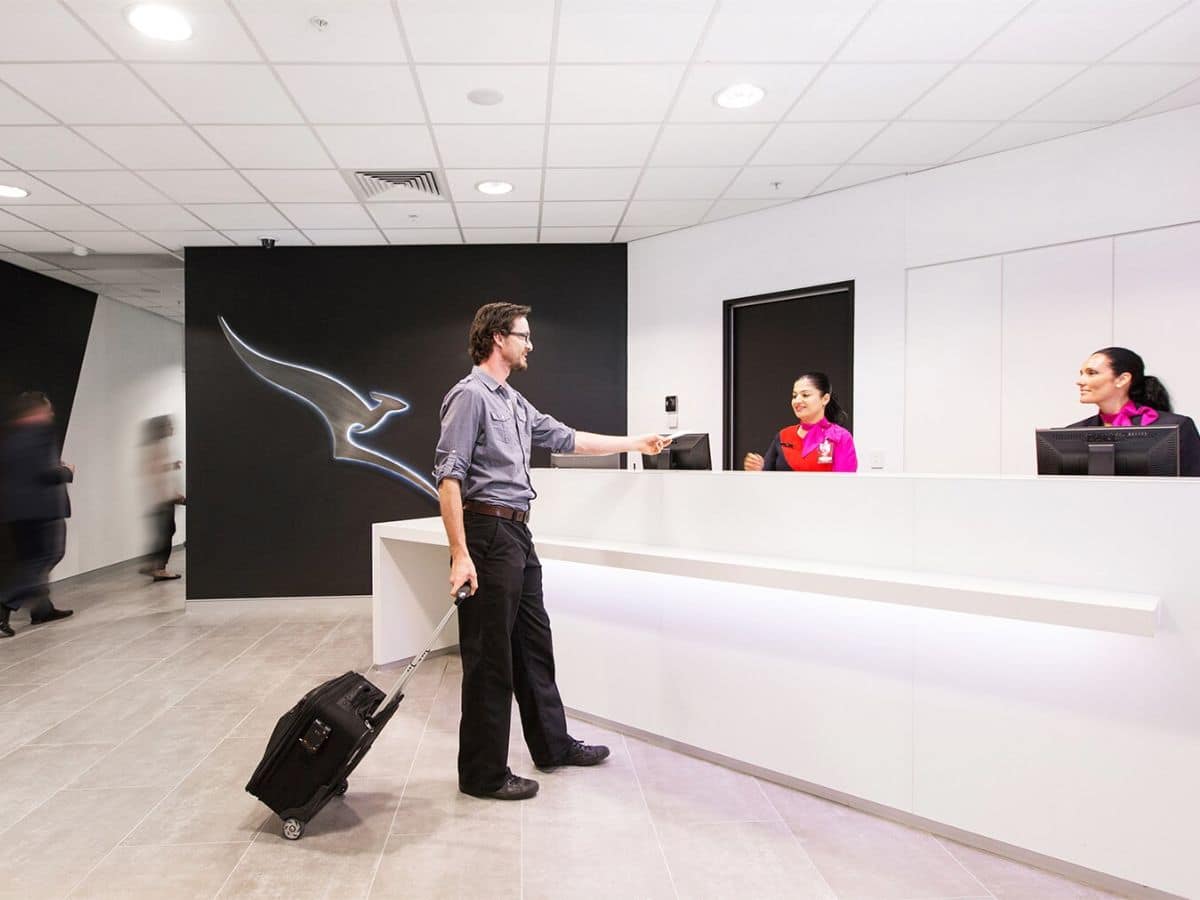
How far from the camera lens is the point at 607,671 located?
3.06 meters

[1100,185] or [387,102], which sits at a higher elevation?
[387,102]

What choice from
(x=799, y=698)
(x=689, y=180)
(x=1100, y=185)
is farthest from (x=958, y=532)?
(x=689, y=180)

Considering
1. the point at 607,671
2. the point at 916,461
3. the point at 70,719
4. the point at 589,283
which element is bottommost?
the point at 70,719

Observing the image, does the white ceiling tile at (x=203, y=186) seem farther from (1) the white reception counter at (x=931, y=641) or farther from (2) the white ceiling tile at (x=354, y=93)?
(1) the white reception counter at (x=931, y=641)

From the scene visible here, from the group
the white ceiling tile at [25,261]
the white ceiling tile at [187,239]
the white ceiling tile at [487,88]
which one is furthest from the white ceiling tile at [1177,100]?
the white ceiling tile at [25,261]

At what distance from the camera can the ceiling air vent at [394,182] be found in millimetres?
4309

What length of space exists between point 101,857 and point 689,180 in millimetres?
4437

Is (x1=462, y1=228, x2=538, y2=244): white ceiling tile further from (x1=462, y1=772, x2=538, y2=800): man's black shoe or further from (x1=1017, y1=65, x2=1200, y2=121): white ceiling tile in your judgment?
(x1=462, y1=772, x2=538, y2=800): man's black shoe

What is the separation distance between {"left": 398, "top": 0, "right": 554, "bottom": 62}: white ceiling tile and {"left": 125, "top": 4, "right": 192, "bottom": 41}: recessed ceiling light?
2.94 ft

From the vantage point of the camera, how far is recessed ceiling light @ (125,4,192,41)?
2.65 metres

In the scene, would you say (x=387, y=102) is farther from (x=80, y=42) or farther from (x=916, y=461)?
(x=916, y=461)

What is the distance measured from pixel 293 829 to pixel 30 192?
472cm

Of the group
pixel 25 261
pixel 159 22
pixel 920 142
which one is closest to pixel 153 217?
pixel 25 261

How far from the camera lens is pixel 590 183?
4.50 meters
